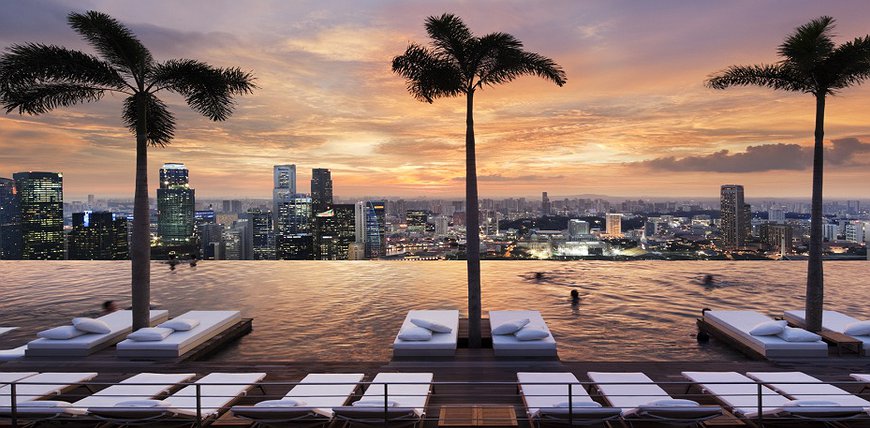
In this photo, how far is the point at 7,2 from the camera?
20.8 metres

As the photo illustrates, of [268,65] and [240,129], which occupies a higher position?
[268,65]

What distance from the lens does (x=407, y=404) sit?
6.58 m

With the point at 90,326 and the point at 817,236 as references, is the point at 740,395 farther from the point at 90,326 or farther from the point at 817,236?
the point at 90,326

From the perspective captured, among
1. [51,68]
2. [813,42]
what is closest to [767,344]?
[813,42]

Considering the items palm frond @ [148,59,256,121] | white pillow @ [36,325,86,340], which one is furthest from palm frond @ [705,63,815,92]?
white pillow @ [36,325,86,340]

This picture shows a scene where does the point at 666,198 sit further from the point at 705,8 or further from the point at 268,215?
the point at 268,215

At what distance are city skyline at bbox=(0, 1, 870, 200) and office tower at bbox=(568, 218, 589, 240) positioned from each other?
485 centimetres

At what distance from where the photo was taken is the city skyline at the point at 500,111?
67.4 feet

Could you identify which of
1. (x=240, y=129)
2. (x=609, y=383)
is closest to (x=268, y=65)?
(x=240, y=129)

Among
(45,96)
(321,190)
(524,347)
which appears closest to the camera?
(524,347)

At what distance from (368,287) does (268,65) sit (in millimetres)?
13327

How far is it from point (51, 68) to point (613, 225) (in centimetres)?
2881

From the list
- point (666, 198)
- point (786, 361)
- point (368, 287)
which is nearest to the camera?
point (786, 361)

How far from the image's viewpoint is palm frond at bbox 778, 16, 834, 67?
10211 millimetres
